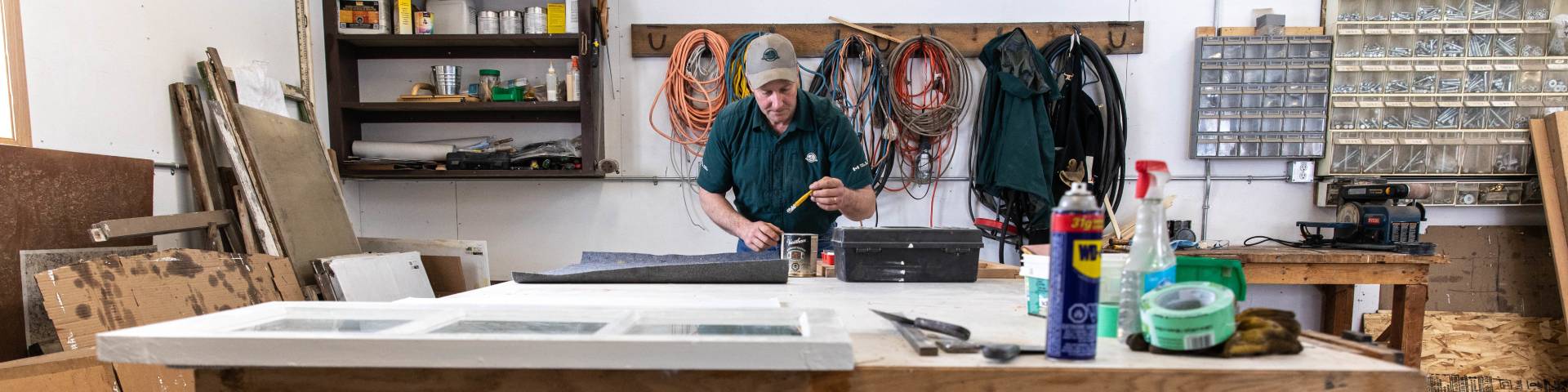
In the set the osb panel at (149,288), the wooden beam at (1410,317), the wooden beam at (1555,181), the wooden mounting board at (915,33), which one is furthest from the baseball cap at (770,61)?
the wooden beam at (1555,181)

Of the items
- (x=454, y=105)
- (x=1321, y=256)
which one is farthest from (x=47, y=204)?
(x=1321, y=256)

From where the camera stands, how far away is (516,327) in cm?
93

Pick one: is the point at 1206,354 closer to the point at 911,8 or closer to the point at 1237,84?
the point at 911,8

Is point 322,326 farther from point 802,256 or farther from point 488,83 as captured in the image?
point 488,83

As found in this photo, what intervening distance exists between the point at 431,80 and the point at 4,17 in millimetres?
1680

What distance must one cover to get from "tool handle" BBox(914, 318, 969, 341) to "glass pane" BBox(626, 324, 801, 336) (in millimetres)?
221

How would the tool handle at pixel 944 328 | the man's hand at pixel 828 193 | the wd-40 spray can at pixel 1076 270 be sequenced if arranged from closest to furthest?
the wd-40 spray can at pixel 1076 270 → the tool handle at pixel 944 328 → the man's hand at pixel 828 193

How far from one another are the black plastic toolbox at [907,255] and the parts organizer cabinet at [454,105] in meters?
1.92

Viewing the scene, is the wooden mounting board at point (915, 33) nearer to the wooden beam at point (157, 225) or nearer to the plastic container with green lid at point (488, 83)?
the plastic container with green lid at point (488, 83)

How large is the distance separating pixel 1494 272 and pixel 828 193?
11.9 ft

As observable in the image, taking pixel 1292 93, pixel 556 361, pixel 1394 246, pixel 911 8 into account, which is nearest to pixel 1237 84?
pixel 1292 93

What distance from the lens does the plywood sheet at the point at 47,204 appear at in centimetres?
168

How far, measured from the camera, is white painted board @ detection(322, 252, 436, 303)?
7.83 feet

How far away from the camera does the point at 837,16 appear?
343cm
